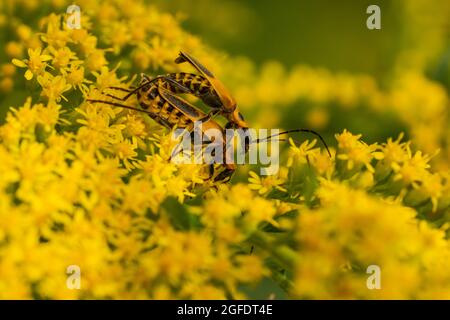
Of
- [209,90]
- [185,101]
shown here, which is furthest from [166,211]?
[209,90]

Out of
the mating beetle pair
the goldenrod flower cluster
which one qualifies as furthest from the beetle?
the goldenrod flower cluster

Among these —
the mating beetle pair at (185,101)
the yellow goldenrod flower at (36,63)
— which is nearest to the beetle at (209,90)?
the mating beetle pair at (185,101)

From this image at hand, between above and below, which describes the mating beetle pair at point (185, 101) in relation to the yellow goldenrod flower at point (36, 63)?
below

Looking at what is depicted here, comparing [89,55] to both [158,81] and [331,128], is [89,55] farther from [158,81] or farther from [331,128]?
[331,128]

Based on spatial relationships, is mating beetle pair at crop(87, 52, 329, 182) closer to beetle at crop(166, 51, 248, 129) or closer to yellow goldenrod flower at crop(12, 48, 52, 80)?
beetle at crop(166, 51, 248, 129)

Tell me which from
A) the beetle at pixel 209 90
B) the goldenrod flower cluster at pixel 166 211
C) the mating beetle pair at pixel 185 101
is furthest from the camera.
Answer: the beetle at pixel 209 90

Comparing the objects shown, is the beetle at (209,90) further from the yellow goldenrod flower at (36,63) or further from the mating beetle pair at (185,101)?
the yellow goldenrod flower at (36,63)
